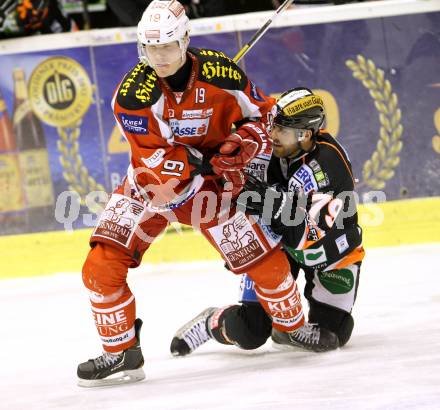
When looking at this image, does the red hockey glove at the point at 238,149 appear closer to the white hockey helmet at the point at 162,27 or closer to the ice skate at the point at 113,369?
the white hockey helmet at the point at 162,27

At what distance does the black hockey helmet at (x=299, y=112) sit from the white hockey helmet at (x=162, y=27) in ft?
1.95

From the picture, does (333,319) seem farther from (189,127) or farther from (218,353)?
(189,127)

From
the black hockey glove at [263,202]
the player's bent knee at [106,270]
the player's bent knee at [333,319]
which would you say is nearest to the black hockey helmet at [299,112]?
the black hockey glove at [263,202]

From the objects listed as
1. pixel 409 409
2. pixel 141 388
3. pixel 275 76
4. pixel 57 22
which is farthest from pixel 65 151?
pixel 409 409

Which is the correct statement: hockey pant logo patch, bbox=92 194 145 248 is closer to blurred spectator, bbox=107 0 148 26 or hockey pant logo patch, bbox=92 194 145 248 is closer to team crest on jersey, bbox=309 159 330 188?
team crest on jersey, bbox=309 159 330 188

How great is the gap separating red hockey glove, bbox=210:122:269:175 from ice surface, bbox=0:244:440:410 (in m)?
0.75

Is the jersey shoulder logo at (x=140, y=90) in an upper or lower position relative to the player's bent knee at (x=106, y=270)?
upper

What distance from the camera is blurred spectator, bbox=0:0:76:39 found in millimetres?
5973

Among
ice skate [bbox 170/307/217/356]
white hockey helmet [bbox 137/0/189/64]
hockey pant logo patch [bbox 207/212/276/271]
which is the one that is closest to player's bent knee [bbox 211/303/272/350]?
ice skate [bbox 170/307/217/356]

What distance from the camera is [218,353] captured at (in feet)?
13.2

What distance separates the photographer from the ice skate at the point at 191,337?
156 inches

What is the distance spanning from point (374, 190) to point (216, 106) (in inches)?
107

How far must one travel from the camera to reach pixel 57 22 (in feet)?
20.2

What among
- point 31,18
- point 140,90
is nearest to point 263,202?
point 140,90
